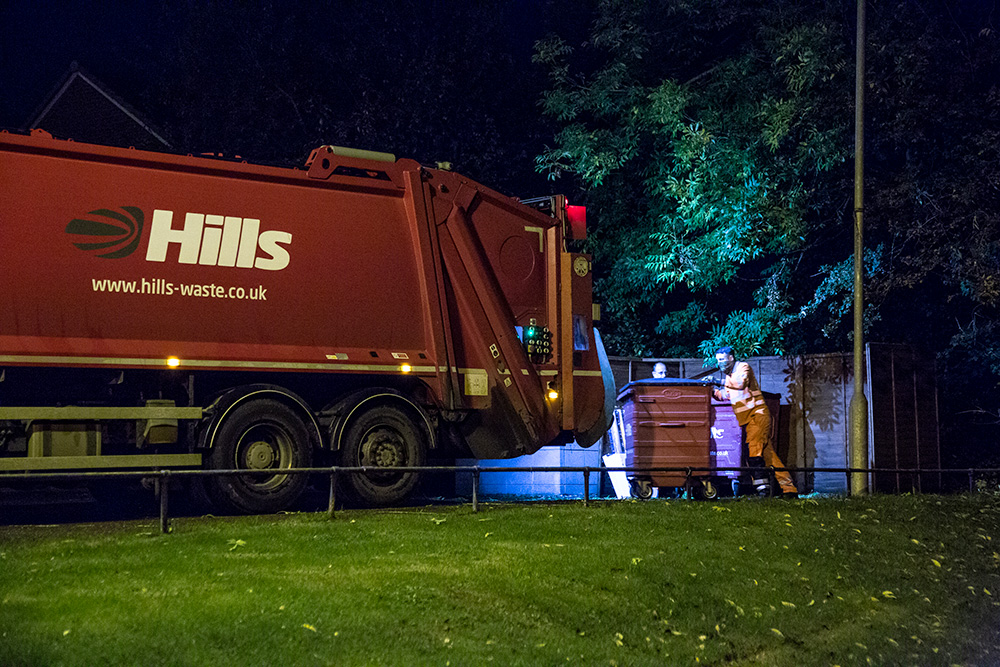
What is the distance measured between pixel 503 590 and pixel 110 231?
16.7ft

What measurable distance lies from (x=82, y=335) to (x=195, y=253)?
1268 mm

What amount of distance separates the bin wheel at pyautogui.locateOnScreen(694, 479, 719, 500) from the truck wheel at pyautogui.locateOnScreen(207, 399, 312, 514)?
533 cm

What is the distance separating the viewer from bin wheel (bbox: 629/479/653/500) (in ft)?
49.8

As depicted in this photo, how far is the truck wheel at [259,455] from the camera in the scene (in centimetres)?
1080

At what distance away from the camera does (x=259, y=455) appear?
11.0 m

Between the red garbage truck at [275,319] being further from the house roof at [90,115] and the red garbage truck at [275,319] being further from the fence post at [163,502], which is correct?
the house roof at [90,115]

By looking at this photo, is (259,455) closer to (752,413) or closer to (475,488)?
(475,488)

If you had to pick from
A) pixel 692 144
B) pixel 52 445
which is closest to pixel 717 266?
pixel 692 144

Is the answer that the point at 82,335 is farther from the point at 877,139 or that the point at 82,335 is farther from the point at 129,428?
the point at 877,139

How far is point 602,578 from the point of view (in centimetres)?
827

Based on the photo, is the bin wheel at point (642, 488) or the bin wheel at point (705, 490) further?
the bin wheel at point (642, 488)

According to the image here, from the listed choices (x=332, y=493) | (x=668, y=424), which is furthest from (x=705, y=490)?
(x=332, y=493)

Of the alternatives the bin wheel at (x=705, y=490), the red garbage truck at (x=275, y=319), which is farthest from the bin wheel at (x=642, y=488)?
the red garbage truck at (x=275, y=319)

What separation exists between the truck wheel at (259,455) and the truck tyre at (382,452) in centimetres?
49
